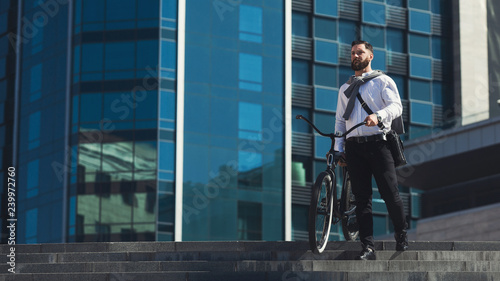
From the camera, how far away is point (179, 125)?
154 feet

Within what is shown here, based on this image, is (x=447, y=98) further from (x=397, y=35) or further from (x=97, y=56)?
(x=97, y=56)

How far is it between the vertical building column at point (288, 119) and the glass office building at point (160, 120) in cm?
7

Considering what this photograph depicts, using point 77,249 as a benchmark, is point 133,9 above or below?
above

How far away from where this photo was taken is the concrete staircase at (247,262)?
10.1m

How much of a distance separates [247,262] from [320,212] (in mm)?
993

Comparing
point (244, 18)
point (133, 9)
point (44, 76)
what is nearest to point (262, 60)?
point (244, 18)

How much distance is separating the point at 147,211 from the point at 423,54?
18174mm

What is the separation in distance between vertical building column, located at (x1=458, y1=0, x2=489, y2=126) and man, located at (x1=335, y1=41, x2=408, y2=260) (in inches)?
1799

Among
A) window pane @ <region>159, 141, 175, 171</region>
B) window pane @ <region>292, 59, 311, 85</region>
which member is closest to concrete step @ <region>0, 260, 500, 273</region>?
window pane @ <region>159, 141, 175, 171</region>

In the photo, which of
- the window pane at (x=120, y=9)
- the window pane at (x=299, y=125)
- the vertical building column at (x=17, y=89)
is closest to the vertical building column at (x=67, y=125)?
the window pane at (x=120, y=9)

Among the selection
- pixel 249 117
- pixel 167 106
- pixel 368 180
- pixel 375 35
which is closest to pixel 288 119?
pixel 249 117

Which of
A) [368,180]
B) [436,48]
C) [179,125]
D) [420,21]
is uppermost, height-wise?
[420,21]

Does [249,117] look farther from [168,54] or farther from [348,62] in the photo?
[348,62]

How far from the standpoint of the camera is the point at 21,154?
49.7 meters
